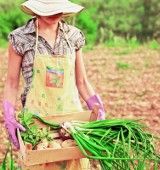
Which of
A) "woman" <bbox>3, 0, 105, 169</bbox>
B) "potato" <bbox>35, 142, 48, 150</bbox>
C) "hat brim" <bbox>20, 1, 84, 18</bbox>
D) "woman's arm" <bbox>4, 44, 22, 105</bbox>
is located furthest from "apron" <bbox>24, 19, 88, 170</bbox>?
"potato" <bbox>35, 142, 48, 150</bbox>

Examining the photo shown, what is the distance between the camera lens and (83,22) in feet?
62.9

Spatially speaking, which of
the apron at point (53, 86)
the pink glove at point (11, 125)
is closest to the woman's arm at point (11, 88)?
the pink glove at point (11, 125)

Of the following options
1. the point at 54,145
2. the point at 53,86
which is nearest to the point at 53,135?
the point at 54,145

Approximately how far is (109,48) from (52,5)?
32.1 feet

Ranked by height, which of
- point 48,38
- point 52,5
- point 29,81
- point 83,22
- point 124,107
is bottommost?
point 124,107

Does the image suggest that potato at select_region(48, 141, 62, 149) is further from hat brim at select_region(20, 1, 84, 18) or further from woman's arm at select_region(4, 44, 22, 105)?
hat brim at select_region(20, 1, 84, 18)

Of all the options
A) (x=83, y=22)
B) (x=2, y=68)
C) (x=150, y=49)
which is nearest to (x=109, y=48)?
(x=150, y=49)

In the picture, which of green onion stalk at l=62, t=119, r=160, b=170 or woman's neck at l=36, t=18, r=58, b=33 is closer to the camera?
green onion stalk at l=62, t=119, r=160, b=170

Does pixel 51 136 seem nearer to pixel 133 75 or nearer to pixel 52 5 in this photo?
pixel 52 5

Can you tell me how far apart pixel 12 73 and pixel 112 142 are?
810 mm

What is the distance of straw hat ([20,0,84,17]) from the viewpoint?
3016mm

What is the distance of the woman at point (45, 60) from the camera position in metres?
3.13

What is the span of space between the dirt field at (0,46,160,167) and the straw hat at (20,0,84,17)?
2.56 metres

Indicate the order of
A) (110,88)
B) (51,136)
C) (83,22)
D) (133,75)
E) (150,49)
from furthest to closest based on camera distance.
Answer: (83,22) < (150,49) < (133,75) < (110,88) < (51,136)
